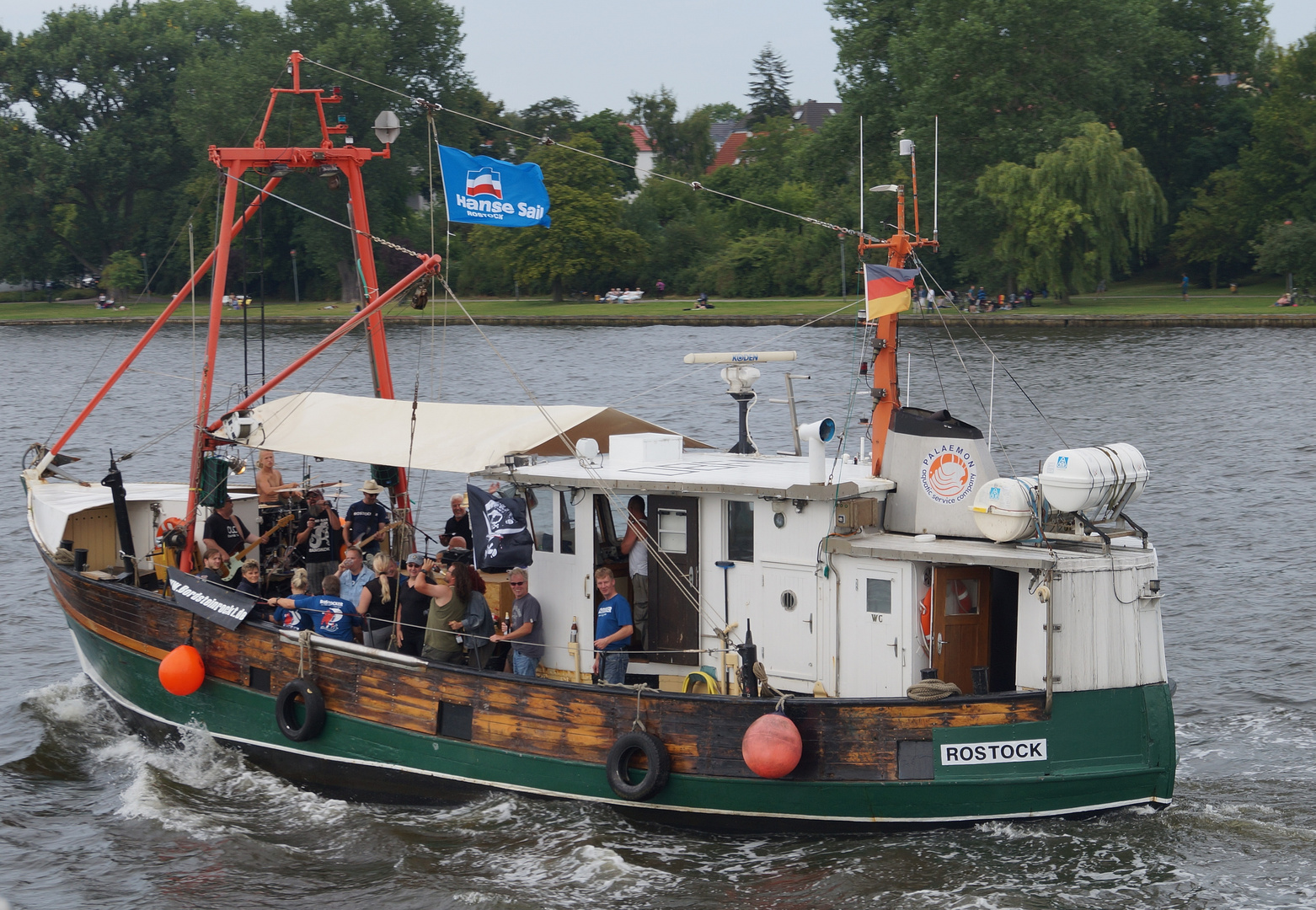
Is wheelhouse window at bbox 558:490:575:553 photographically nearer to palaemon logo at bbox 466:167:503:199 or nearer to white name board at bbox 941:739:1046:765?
palaemon logo at bbox 466:167:503:199

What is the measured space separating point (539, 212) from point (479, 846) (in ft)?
20.1

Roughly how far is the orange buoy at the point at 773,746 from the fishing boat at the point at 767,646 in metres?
0.02

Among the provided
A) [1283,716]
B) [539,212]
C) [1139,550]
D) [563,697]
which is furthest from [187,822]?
[1283,716]

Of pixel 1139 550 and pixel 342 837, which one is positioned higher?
pixel 1139 550

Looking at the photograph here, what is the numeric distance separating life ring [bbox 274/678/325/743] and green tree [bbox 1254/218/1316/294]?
184ft

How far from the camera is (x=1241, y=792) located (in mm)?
13617

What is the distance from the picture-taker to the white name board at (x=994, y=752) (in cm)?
1102

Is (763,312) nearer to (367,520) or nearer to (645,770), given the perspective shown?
(367,520)

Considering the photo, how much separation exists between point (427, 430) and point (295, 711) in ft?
9.97

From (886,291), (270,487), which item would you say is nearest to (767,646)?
(886,291)

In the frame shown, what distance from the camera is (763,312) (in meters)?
64.6

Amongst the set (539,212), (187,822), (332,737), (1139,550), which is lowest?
(187,822)

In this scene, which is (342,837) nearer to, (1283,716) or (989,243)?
(1283,716)

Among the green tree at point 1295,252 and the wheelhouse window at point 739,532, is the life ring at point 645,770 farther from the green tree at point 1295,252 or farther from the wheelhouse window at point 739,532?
the green tree at point 1295,252
